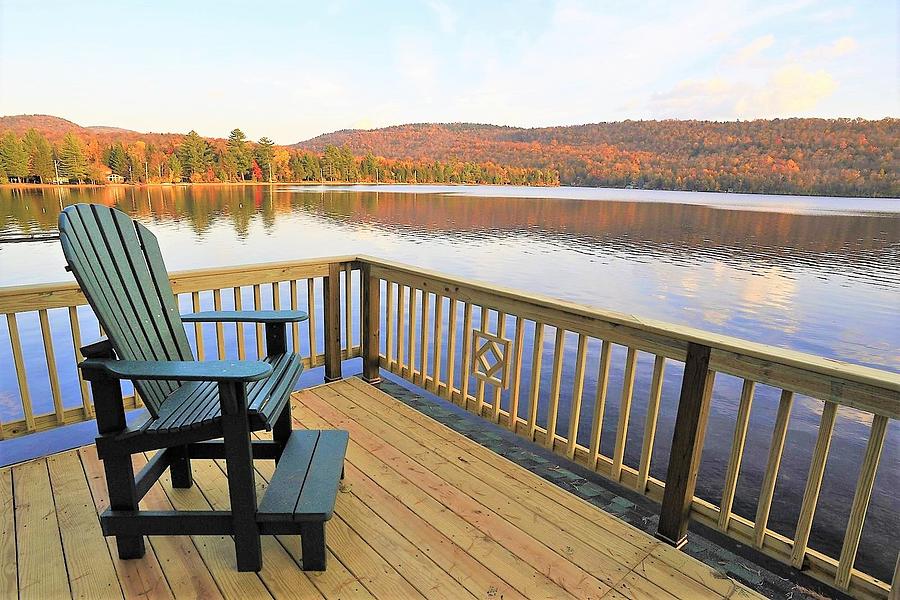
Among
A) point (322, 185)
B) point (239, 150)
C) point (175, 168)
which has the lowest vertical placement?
point (322, 185)

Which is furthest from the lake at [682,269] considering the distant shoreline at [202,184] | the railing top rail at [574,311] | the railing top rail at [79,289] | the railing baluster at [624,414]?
the railing top rail at [79,289]

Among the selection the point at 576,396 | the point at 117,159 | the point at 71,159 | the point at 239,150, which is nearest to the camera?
the point at 576,396

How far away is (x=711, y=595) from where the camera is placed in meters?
1.68

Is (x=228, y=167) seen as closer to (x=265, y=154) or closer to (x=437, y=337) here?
(x=265, y=154)

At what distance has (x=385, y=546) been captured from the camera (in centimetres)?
185

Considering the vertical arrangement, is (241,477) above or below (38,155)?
below

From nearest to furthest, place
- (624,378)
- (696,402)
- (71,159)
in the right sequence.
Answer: (696,402), (624,378), (71,159)

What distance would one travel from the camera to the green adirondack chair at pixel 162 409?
1.51 m

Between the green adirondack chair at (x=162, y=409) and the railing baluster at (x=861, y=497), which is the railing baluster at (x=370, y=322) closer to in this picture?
the green adirondack chair at (x=162, y=409)

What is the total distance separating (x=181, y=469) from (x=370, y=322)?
158 cm

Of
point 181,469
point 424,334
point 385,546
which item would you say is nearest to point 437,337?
point 424,334

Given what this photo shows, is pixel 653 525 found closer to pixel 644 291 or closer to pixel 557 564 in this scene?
pixel 557 564

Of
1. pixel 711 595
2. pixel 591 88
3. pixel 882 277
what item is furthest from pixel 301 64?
pixel 711 595

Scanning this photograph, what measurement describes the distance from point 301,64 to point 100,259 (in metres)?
26.4
